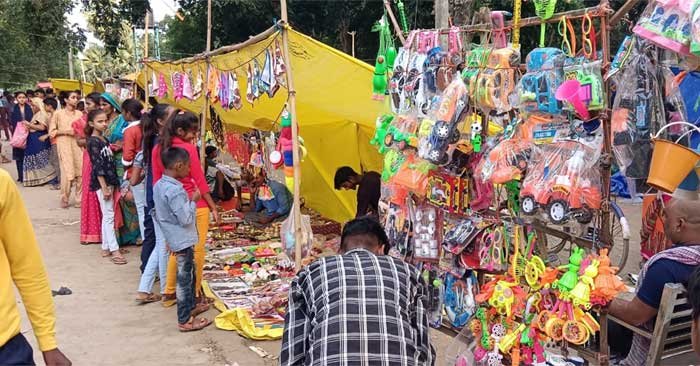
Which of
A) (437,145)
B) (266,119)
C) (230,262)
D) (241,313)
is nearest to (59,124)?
(266,119)

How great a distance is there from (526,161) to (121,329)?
317 centimetres

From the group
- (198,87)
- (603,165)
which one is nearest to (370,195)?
(198,87)

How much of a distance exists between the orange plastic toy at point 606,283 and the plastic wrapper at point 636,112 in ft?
1.24

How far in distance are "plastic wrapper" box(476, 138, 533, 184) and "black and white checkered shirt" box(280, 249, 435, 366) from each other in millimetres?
710

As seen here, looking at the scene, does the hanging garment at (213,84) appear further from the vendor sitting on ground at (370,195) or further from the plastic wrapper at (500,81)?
the plastic wrapper at (500,81)

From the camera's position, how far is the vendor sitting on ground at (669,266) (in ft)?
7.63

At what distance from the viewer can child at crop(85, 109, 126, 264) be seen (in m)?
5.72

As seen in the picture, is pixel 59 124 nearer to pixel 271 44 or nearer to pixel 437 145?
pixel 271 44

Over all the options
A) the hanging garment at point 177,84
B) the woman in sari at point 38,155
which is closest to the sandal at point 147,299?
the hanging garment at point 177,84

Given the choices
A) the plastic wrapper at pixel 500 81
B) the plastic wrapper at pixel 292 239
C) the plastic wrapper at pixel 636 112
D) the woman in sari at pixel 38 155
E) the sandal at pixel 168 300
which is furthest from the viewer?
the woman in sari at pixel 38 155

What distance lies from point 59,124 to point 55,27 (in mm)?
7646

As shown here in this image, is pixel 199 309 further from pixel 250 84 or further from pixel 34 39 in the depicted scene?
pixel 34 39

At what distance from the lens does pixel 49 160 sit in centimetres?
1072

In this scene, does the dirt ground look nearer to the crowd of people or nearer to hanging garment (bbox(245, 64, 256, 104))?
the crowd of people
